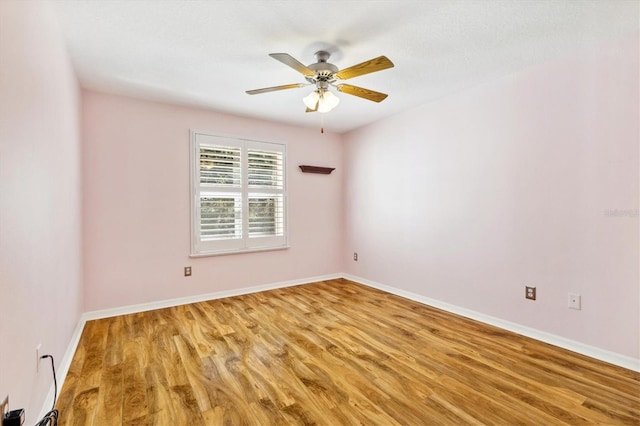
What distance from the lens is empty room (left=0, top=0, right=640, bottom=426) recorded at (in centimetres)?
169

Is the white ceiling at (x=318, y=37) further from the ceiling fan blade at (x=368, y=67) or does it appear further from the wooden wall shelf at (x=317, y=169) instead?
the wooden wall shelf at (x=317, y=169)

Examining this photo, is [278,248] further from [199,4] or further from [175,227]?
[199,4]

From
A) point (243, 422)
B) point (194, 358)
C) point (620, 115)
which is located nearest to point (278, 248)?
point (194, 358)

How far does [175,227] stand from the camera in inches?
143

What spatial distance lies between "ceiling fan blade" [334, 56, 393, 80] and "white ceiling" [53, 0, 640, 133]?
0.25 metres

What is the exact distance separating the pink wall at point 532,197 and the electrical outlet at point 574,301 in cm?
4

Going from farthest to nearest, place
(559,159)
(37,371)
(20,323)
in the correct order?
(559,159)
(37,371)
(20,323)

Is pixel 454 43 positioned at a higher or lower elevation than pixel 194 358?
higher

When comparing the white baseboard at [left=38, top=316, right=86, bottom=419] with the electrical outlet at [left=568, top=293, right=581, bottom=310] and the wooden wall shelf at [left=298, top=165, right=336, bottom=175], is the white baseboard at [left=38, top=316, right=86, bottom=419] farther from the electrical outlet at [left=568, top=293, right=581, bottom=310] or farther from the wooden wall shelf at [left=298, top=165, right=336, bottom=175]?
the electrical outlet at [left=568, top=293, right=581, bottom=310]

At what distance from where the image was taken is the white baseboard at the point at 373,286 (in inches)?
84.2

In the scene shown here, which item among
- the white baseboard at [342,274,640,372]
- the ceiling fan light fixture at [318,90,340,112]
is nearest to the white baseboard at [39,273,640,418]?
the white baseboard at [342,274,640,372]

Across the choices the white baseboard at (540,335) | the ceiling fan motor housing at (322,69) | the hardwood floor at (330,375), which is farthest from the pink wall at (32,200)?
the white baseboard at (540,335)

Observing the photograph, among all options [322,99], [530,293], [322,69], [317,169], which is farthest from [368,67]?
[317,169]

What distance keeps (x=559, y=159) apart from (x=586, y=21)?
1007 millimetres
